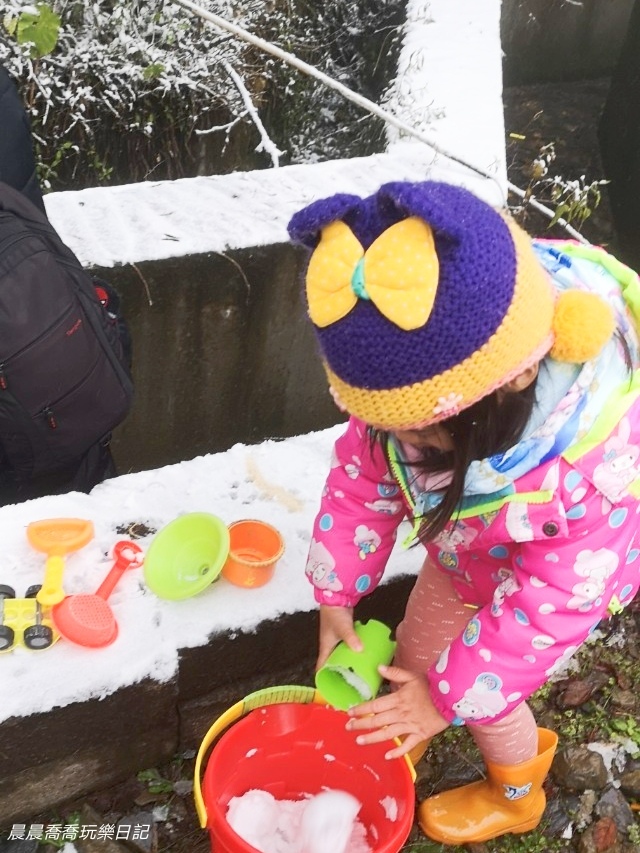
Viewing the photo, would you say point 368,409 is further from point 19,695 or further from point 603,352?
point 19,695

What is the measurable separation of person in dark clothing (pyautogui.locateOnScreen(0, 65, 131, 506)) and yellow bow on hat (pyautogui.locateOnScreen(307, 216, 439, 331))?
122 centimetres

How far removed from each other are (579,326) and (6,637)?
1287 mm

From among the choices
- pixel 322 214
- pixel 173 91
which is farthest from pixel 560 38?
pixel 322 214

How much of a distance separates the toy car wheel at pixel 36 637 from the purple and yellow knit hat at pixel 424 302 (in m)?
0.94

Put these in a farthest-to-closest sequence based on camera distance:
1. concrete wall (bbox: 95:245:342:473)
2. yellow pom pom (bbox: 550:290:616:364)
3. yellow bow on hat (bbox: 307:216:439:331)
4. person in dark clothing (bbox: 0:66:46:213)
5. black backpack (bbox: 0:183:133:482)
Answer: concrete wall (bbox: 95:245:342:473) < person in dark clothing (bbox: 0:66:46:213) < black backpack (bbox: 0:183:133:482) < yellow pom pom (bbox: 550:290:616:364) < yellow bow on hat (bbox: 307:216:439:331)

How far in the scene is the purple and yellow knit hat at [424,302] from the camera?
1053 millimetres

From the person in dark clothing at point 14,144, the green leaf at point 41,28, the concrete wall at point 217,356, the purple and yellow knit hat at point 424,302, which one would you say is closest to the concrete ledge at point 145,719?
the purple and yellow knit hat at point 424,302

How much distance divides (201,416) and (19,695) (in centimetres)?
154

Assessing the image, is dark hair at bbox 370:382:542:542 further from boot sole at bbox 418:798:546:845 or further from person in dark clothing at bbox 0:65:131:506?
person in dark clothing at bbox 0:65:131:506

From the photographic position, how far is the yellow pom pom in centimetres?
117

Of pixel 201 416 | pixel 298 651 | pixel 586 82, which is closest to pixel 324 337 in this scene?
pixel 298 651

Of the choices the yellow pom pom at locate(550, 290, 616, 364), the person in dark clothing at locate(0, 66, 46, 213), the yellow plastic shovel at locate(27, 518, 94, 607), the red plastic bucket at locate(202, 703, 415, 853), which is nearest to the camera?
the yellow pom pom at locate(550, 290, 616, 364)

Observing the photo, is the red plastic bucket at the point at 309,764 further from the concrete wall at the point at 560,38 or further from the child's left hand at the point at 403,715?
the concrete wall at the point at 560,38

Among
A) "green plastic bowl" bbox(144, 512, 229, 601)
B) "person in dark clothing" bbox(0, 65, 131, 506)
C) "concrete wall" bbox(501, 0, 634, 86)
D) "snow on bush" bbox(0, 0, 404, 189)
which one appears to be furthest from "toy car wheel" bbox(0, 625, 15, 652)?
"concrete wall" bbox(501, 0, 634, 86)
